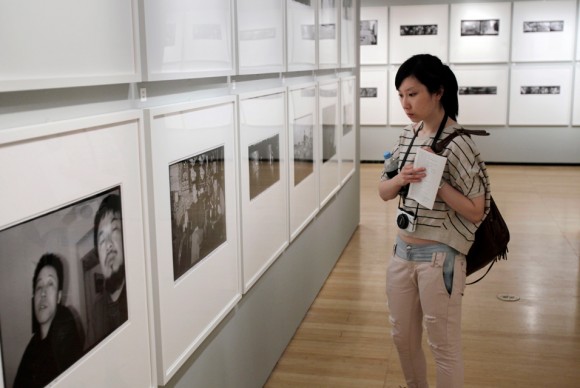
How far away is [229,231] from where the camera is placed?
11.6ft

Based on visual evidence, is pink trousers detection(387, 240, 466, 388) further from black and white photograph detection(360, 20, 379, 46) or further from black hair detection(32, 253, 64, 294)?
black and white photograph detection(360, 20, 379, 46)

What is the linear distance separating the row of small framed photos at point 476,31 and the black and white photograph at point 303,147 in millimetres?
10002

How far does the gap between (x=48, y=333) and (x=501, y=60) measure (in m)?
14.4

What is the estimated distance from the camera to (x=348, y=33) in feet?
25.4

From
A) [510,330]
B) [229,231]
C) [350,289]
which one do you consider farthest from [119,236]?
[350,289]

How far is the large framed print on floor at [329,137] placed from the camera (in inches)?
249

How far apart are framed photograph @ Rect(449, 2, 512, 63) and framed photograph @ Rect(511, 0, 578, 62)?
0.21 meters

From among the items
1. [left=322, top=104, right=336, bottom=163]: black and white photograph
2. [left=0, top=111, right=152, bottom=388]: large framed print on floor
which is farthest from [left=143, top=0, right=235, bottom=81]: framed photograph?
[left=322, top=104, right=336, bottom=163]: black and white photograph

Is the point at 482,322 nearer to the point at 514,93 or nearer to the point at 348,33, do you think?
the point at 348,33

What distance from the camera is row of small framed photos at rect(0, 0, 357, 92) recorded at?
70.2 inches

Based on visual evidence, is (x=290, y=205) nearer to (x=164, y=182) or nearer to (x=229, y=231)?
(x=229, y=231)

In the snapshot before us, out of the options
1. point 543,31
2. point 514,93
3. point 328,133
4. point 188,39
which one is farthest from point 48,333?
point 543,31

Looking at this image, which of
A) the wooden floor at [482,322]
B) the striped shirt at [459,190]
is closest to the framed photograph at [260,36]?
the striped shirt at [459,190]

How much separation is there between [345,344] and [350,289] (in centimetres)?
140
